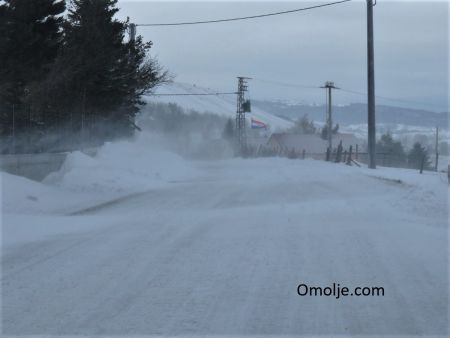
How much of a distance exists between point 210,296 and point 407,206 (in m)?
8.07

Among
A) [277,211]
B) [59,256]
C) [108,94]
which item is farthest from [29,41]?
[59,256]

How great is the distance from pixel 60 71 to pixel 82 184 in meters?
6.64

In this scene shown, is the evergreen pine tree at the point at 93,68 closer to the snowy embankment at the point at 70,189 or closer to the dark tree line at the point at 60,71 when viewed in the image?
the dark tree line at the point at 60,71

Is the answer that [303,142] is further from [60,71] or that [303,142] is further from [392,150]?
[60,71]

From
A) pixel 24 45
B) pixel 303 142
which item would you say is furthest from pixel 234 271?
pixel 303 142

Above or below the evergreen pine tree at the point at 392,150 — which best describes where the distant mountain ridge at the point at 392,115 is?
above

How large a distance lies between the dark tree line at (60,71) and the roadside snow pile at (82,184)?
5.68 ft

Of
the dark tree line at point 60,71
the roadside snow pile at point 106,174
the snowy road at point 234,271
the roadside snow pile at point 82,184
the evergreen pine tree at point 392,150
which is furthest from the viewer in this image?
the evergreen pine tree at point 392,150

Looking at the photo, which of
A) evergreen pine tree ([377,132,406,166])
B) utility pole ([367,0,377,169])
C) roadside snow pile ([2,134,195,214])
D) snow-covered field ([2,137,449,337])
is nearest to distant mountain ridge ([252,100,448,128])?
evergreen pine tree ([377,132,406,166])

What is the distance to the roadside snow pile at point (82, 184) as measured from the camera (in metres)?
15.3

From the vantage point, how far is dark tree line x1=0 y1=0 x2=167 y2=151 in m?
23.7

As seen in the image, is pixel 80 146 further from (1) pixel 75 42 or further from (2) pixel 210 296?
(2) pixel 210 296

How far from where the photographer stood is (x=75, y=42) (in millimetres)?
27328

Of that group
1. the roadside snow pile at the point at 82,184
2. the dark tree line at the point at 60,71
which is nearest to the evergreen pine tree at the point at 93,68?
the dark tree line at the point at 60,71
